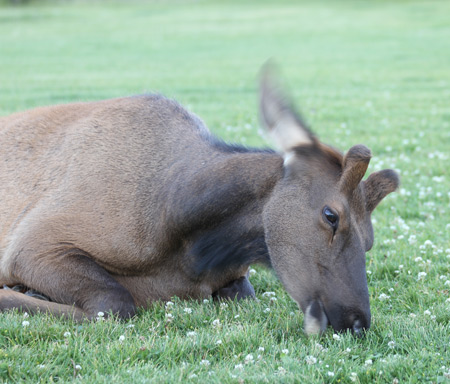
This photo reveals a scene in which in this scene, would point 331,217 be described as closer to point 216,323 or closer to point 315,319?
point 315,319

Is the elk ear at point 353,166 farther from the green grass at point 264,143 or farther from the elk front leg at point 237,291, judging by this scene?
the elk front leg at point 237,291

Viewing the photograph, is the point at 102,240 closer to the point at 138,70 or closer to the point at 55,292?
the point at 55,292

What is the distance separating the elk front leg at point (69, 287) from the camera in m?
5.03

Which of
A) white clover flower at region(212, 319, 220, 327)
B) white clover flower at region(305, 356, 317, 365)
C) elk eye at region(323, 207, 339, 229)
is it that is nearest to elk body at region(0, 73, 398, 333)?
elk eye at region(323, 207, 339, 229)

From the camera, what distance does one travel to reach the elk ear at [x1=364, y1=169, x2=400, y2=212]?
4.81 meters

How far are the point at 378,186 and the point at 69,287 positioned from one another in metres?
2.44

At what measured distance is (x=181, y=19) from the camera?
160ft

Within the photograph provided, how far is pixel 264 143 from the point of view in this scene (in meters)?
11.5

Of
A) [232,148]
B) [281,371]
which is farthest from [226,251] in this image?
[281,371]

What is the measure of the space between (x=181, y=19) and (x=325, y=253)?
46093mm

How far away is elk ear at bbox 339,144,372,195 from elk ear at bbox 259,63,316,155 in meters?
0.31

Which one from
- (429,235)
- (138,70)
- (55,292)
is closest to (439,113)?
(429,235)

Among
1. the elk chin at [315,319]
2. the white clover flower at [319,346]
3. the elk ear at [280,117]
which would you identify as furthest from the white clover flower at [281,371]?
the elk ear at [280,117]

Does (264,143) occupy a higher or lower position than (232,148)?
lower
